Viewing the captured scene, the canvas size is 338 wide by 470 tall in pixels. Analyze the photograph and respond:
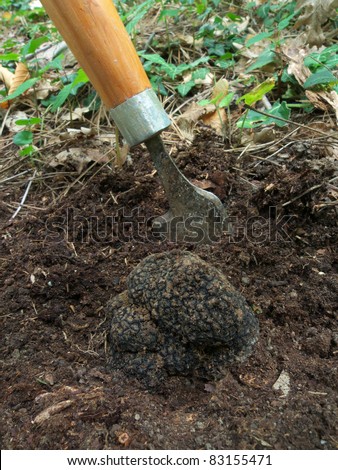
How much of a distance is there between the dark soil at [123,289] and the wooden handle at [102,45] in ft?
1.76

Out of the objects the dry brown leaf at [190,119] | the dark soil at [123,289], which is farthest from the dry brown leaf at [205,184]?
the dry brown leaf at [190,119]

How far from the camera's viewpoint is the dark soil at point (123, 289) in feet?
3.89

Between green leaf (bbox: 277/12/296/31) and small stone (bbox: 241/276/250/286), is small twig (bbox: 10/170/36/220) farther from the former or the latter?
green leaf (bbox: 277/12/296/31)

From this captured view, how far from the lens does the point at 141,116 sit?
5.15ft

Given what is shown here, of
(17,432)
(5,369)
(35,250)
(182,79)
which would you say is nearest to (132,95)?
(35,250)

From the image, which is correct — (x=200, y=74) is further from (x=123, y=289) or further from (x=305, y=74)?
(x=123, y=289)

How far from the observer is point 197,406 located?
1289mm

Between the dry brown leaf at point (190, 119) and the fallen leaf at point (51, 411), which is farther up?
the fallen leaf at point (51, 411)

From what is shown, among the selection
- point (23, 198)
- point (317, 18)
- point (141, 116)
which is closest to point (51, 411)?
point (141, 116)

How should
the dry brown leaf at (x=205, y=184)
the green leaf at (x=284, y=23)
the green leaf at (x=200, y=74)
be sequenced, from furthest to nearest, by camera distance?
1. the green leaf at (x=284, y=23)
2. the green leaf at (x=200, y=74)
3. the dry brown leaf at (x=205, y=184)

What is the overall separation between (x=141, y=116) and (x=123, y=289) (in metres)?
0.62

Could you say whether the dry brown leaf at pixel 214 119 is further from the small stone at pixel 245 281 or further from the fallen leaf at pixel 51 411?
the fallen leaf at pixel 51 411

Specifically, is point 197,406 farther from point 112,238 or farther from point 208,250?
point 112,238

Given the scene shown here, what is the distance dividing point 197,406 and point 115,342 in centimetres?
32
